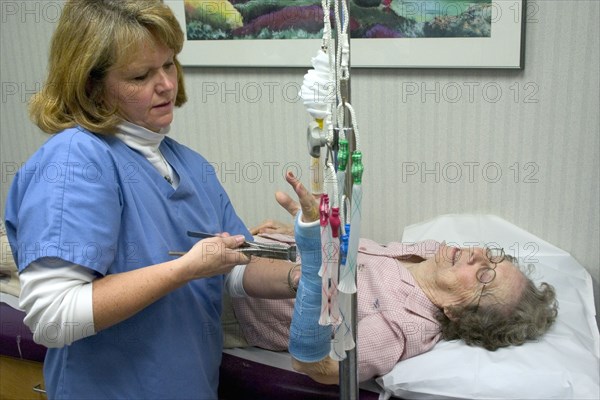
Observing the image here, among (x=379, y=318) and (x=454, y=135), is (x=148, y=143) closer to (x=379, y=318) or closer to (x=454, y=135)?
(x=379, y=318)

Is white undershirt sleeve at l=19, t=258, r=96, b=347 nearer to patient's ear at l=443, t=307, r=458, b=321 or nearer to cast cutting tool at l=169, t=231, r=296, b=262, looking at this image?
cast cutting tool at l=169, t=231, r=296, b=262

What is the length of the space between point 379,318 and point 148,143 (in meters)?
0.78

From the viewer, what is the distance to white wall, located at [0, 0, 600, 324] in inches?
82.1

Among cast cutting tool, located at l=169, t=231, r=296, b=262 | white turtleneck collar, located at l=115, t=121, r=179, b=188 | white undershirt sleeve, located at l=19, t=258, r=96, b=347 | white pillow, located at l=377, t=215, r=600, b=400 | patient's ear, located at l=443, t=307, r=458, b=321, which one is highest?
white turtleneck collar, located at l=115, t=121, r=179, b=188

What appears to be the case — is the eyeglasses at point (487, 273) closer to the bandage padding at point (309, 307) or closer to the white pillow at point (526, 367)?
the white pillow at point (526, 367)

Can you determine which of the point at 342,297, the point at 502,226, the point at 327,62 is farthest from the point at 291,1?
the point at 342,297

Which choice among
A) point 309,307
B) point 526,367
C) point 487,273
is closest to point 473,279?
point 487,273

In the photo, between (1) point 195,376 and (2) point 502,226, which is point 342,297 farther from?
(2) point 502,226

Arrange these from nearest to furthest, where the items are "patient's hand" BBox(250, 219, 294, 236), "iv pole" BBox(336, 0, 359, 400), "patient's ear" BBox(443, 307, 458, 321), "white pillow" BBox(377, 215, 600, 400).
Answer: "iv pole" BBox(336, 0, 359, 400), "white pillow" BBox(377, 215, 600, 400), "patient's ear" BBox(443, 307, 458, 321), "patient's hand" BBox(250, 219, 294, 236)

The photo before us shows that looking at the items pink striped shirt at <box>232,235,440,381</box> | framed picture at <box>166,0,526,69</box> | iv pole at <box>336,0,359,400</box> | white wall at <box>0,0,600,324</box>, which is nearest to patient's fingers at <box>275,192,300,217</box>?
iv pole at <box>336,0,359,400</box>

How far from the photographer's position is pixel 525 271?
2082mm

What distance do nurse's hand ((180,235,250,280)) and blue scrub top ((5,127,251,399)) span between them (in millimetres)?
133

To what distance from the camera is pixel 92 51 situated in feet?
4.31

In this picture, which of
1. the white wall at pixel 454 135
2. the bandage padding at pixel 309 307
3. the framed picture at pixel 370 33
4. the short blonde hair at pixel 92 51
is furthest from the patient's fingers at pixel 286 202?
the white wall at pixel 454 135
